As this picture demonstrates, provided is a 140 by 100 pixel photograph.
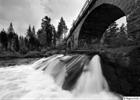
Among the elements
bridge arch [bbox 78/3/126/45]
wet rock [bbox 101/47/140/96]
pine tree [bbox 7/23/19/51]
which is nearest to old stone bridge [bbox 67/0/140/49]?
bridge arch [bbox 78/3/126/45]

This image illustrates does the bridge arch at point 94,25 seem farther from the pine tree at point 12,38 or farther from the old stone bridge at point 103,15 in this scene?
the pine tree at point 12,38

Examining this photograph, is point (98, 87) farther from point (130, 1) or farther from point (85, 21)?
point (85, 21)

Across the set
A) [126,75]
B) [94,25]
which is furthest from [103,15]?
[126,75]

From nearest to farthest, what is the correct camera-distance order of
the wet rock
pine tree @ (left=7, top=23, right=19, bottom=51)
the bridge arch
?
the wet rock
the bridge arch
pine tree @ (left=7, top=23, right=19, bottom=51)

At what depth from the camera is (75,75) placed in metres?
3.83

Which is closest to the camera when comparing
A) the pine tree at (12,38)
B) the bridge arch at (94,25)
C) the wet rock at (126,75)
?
the wet rock at (126,75)

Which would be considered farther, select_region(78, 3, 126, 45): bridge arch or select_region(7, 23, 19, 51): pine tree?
select_region(7, 23, 19, 51): pine tree

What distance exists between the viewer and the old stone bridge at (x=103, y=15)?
471cm

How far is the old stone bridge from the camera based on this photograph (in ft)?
15.5

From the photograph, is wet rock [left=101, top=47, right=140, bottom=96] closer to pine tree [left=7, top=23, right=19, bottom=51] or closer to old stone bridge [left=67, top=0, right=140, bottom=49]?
old stone bridge [left=67, top=0, right=140, bottom=49]

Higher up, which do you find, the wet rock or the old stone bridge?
the old stone bridge

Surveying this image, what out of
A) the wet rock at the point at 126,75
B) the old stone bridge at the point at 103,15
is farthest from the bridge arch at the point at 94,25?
the wet rock at the point at 126,75

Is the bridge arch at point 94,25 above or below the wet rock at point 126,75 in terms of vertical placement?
above

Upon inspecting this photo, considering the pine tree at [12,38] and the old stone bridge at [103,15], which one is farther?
the pine tree at [12,38]
